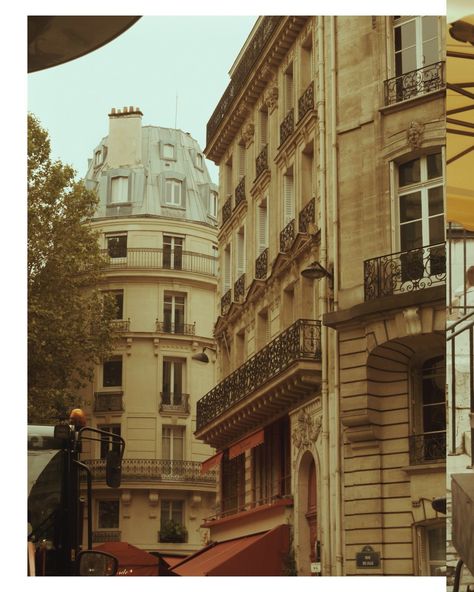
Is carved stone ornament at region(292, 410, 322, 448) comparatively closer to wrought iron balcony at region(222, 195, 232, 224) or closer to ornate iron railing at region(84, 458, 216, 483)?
ornate iron railing at region(84, 458, 216, 483)

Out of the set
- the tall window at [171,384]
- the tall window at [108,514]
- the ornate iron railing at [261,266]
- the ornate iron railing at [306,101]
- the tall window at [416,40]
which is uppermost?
the tall window at [416,40]

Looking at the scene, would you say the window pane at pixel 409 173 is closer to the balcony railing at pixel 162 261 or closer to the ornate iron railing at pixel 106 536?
the balcony railing at pixel 162 261

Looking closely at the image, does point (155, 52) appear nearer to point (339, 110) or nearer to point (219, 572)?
point (339, 110)

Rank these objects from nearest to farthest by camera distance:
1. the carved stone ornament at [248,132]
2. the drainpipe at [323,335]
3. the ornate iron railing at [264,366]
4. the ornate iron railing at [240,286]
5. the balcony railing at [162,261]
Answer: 1. the drainpipe at [323,335]
2. the ornate iron railing at [264,366]
3. the balcony railing at [162,261]
4. the ornate iron railing at [240,286]
5. the carved stone ornament at [248,132]

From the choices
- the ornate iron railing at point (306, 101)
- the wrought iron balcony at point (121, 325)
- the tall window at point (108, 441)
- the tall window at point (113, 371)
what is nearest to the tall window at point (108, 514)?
the tall window at point (108, 441)

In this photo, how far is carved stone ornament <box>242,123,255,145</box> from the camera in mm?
8828

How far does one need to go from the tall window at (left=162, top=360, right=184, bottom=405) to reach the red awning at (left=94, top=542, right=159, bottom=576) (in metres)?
0.96

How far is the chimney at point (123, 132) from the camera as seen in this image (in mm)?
8320

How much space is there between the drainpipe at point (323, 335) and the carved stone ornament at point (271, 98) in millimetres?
379

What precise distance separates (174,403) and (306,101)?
211 cm

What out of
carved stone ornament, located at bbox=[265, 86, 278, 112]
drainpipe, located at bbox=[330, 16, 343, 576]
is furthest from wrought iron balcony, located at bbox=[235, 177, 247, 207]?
drainpipe, located at bbox=[330, 16, 343, 576]

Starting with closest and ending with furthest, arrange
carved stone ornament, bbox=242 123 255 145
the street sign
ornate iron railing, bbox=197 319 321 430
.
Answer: the street sign
ornate iron railing, bbox=197 319 321 430
carved stone ornament, bbox=242 123 255 145

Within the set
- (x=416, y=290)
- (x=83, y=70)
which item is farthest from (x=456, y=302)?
(x=83, y=70)
